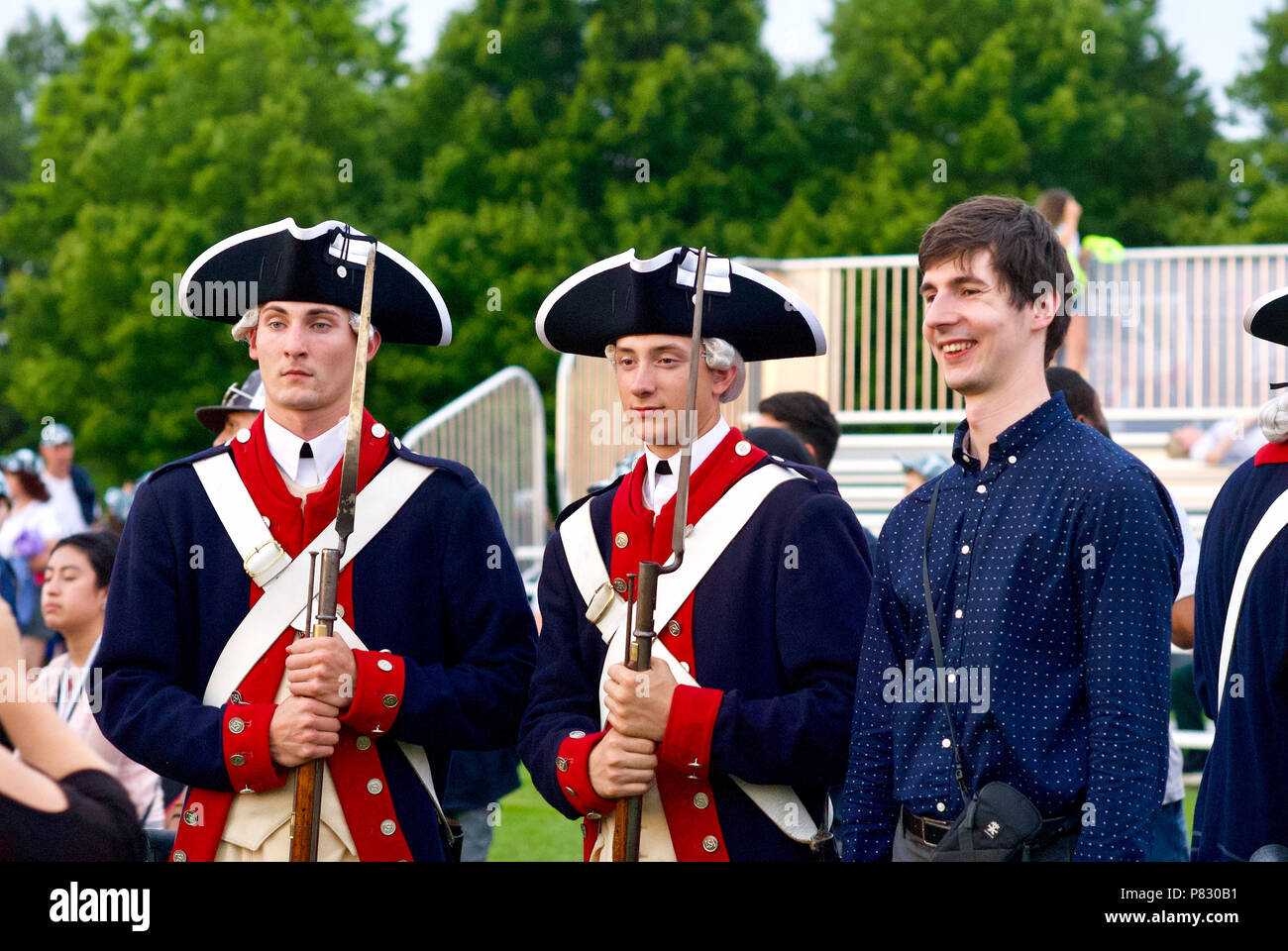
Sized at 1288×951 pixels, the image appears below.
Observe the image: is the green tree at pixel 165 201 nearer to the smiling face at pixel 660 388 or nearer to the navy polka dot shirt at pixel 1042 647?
the smiling face at pixel 660 388

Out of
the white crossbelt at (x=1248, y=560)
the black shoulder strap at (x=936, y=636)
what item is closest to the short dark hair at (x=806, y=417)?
the white crossbelt at (x=1248, y=560)

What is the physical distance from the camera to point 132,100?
91.6 ft

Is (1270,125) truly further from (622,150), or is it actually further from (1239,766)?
(1239,766)

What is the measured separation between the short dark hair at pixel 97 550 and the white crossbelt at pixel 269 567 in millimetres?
2390

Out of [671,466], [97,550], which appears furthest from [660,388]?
[97,550]

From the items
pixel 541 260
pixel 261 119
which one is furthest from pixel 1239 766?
pixel 261 119

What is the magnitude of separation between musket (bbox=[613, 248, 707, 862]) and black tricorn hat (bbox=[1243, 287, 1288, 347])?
1257mm

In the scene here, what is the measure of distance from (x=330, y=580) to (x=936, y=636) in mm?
1220

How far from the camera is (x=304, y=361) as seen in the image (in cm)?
387

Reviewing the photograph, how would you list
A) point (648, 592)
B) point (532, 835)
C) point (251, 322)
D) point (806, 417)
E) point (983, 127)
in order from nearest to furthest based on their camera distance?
point (648, 592), point (251, 322), point (806, 417), point (532, 835), point (983, 127)

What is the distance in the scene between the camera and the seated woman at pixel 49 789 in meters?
2.25

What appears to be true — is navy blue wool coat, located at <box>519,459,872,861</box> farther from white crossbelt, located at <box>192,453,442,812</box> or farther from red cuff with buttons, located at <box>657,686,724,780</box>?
white crossbelt, located at <box>192,453,442,812</box>

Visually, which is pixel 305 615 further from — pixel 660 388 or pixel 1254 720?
pixel 1254 720

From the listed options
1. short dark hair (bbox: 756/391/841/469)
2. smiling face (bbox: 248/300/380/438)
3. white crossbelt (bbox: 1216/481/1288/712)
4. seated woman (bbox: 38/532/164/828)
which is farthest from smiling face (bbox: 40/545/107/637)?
white crossbelt (bbox: 1216/481/1288/712)
